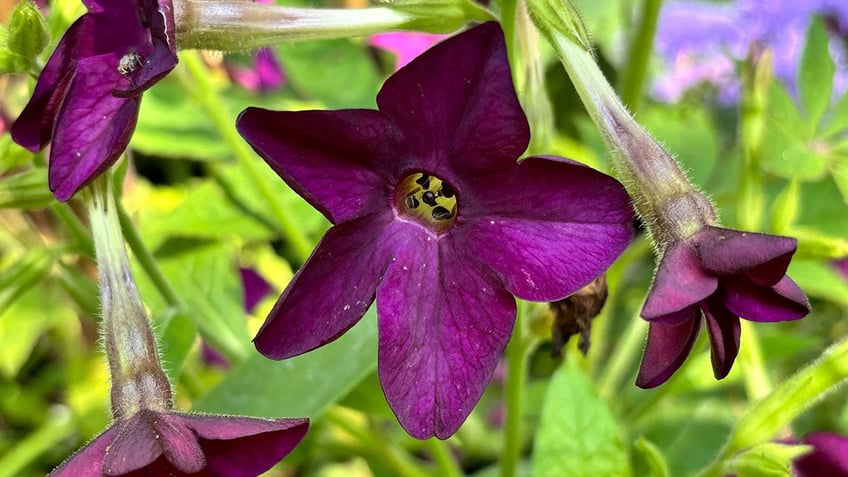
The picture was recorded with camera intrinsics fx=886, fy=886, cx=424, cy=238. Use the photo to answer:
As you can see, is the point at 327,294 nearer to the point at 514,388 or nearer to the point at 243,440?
the point at 243,440

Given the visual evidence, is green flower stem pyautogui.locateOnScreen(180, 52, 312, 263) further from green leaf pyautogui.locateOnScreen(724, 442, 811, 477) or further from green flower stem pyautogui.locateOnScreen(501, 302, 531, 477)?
green leaf pyautogui.locateOnScreen(724, 442, 811, 477)

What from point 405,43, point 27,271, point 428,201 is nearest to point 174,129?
point 405,43

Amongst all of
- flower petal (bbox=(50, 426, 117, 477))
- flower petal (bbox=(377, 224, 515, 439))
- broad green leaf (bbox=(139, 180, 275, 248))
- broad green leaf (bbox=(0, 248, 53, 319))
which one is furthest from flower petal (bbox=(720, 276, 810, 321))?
broad green leaf (bbox=(139, 180, 275, 248))

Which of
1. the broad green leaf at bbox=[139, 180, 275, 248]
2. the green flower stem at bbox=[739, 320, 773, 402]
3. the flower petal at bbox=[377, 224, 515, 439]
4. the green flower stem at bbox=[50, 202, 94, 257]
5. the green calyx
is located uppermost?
the green calyx

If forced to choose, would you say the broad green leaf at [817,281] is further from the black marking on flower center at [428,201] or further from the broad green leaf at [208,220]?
the broad green leaf at [208,220]

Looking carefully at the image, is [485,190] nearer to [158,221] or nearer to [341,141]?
[341,141]
